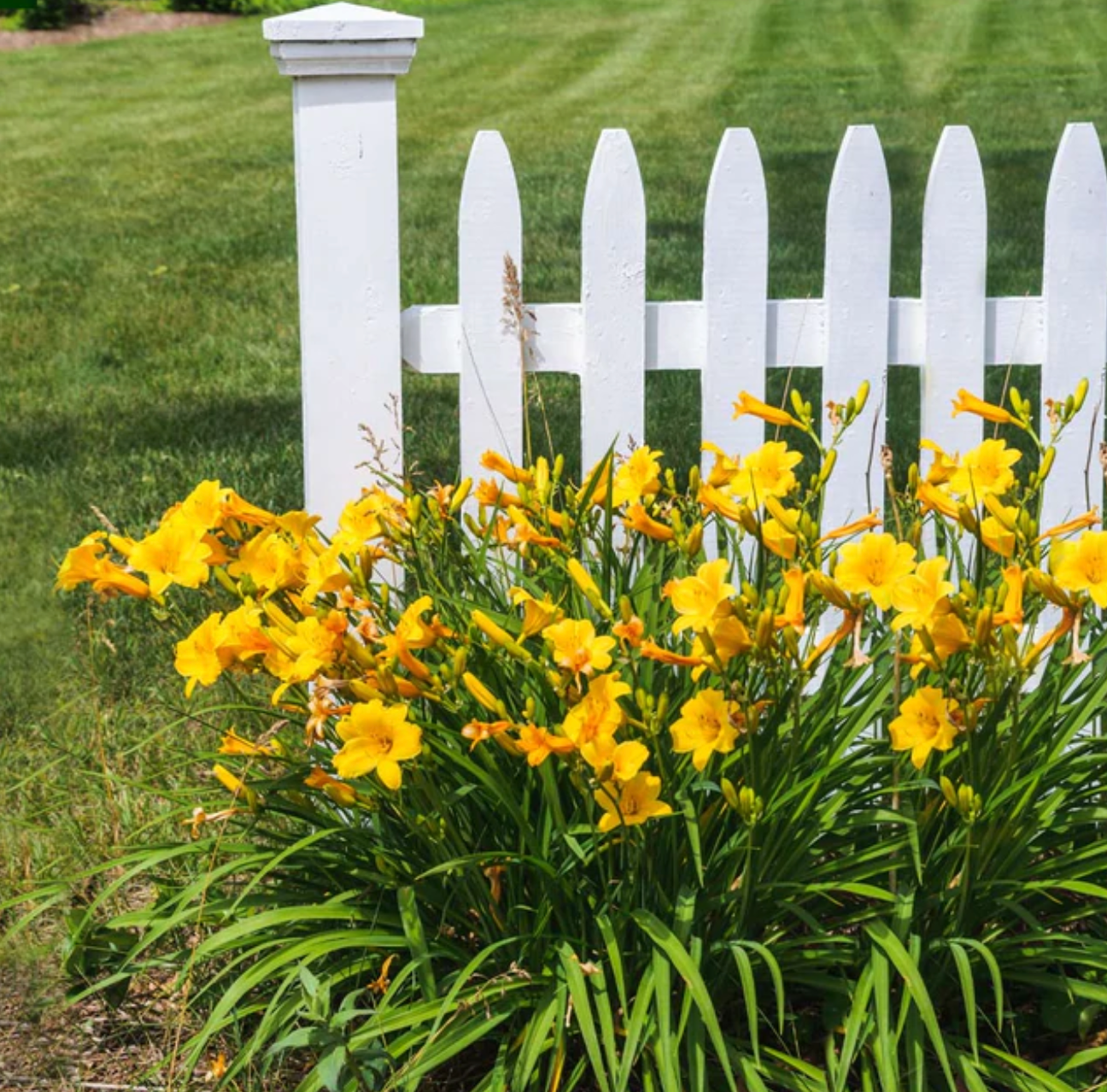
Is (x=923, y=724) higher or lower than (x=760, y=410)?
lower

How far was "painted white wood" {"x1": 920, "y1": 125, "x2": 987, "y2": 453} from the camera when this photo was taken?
2998 millimetres

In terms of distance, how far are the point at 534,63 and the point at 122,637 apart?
12.0m

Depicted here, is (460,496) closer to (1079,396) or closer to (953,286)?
(1079,396)

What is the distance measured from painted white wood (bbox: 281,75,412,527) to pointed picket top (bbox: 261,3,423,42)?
7 cm

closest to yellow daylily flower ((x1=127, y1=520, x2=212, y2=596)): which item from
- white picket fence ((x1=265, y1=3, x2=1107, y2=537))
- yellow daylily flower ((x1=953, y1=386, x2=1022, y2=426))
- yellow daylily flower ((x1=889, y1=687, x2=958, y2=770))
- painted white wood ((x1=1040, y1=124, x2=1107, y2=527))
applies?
white picket fence ((x1=265, y1=3, x2=1107, y2=537))

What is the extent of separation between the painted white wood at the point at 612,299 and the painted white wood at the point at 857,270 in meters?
0.34

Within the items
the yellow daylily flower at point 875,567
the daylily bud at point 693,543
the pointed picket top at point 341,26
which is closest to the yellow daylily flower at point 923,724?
the yellow daylily flower at point 875,567

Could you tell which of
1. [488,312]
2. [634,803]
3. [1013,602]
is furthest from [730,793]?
[488,312]

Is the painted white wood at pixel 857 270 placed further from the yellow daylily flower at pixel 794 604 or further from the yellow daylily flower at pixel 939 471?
the yellow daylily flower at pixel 794 604

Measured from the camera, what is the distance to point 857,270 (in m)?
2.99

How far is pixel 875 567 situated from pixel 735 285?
1.20 metres

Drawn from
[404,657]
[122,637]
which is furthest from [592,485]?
[122,637]

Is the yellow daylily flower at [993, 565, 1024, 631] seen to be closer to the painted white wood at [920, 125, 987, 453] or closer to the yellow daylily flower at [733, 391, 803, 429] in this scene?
the yellow daylily flower at [733, 391, 803, 429]

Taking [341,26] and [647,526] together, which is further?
[341,26]
